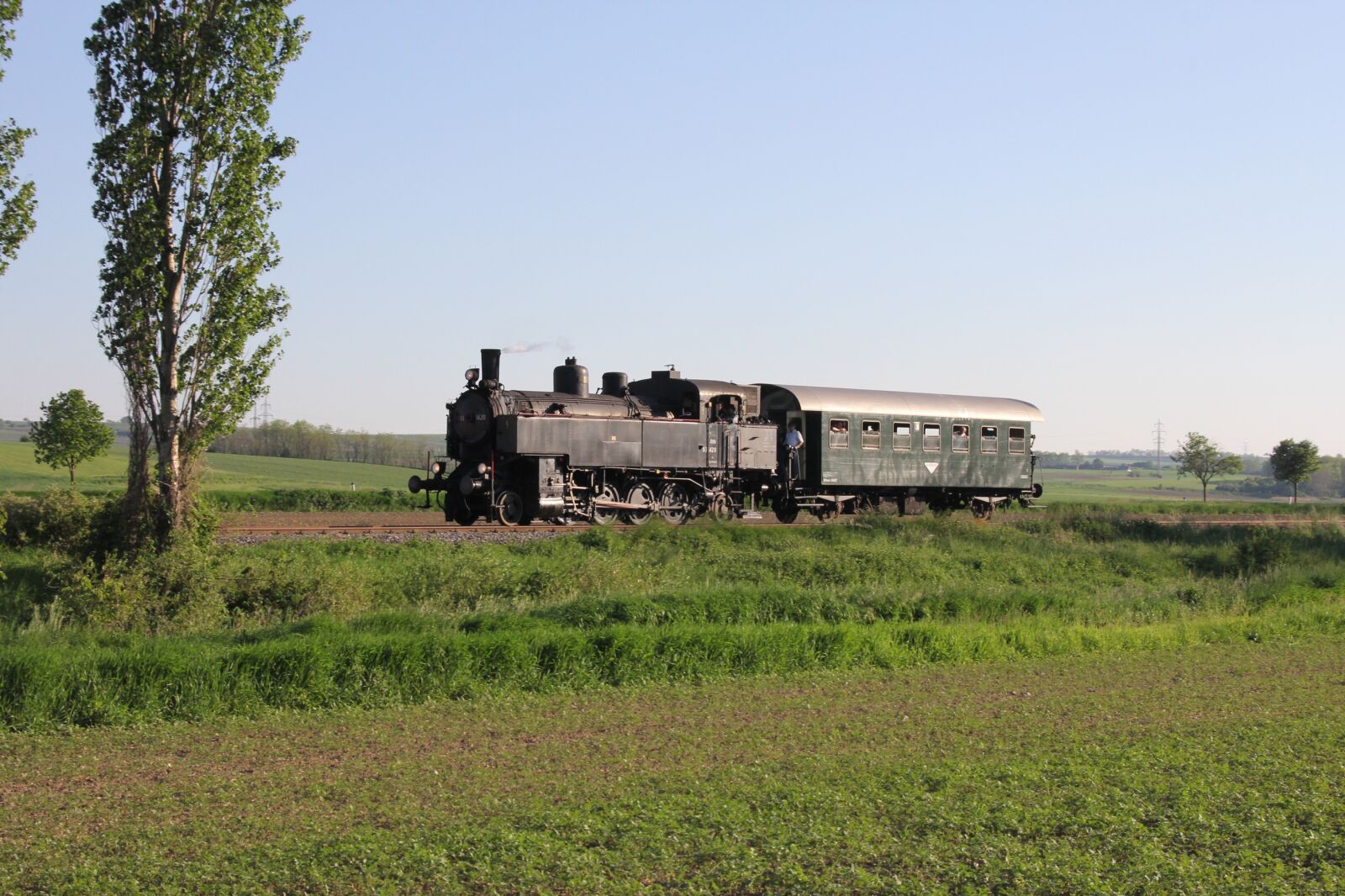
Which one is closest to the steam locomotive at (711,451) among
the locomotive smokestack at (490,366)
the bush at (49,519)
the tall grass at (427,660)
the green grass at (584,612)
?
the locomotive smokestack at (490,366)

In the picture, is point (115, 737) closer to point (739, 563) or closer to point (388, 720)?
point (388, 720)

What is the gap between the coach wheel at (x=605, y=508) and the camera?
28516mm

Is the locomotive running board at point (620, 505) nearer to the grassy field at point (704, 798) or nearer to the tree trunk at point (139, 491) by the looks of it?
the tree trunk at point (139, 491)

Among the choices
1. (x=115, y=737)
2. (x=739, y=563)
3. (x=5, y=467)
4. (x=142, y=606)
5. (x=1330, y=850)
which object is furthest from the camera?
(x=5, y=467)

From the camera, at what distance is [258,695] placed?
1142 centimetres

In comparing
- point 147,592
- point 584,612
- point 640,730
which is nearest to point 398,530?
point 147,592

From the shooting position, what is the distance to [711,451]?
30484 millimetres

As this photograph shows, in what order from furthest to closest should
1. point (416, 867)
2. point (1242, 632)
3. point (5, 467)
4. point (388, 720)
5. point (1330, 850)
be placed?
point (5, 467), point (1242, 632), point (388, 720), point (1330, 850), point (416, 867)

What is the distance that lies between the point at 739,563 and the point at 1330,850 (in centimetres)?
1535

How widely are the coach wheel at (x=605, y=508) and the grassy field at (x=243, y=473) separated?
31897 mm

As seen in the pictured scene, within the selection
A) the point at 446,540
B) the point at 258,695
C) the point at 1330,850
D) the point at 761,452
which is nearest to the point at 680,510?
the point at 761,452

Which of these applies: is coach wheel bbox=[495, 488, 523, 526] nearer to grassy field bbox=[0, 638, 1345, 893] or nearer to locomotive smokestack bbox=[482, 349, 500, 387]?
locomotive smokestack bbox=[482, 349, 500, 387]

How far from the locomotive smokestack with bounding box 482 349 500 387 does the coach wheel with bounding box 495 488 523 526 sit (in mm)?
2496

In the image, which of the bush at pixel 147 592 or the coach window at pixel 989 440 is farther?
the coach window at pixel 989 440
